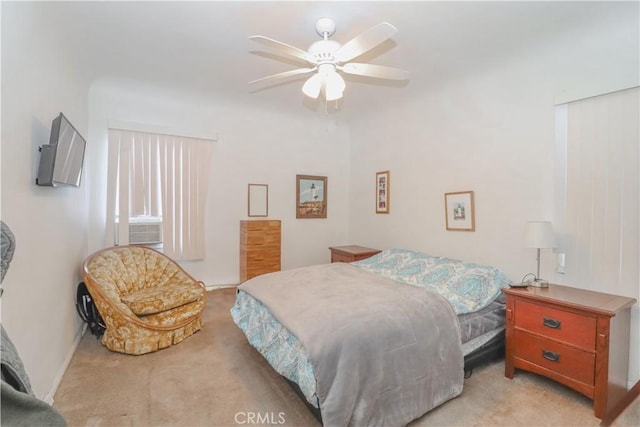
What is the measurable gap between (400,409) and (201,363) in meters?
1.52

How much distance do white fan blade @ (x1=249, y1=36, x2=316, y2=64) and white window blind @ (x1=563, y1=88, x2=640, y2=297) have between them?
6.99ft

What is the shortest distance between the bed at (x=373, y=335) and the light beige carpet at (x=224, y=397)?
0.44 feet

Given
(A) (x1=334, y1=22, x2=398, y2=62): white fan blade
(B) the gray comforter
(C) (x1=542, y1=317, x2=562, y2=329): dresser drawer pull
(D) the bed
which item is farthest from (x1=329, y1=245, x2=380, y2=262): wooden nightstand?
(A) (x1=334, y1=22, x2=398, y2=62): white fan blade

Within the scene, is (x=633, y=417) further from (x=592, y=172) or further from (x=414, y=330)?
(x=592, y=172)

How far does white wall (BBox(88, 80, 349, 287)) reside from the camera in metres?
3.67

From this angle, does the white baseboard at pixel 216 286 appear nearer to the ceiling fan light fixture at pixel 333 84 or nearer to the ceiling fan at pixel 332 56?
the ceiling fan at pixel 332 56

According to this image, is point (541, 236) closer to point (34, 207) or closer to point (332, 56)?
point (332, 56)

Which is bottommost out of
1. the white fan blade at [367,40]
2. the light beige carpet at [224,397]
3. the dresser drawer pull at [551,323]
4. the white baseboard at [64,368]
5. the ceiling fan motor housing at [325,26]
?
the light beige carpet at [224,397]

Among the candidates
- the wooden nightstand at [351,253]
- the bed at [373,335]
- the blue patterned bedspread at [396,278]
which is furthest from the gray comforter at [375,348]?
the wooden nightstand at [351,253]

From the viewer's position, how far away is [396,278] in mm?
2887

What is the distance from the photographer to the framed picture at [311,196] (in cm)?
489

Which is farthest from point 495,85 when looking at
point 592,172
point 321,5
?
point 321,5

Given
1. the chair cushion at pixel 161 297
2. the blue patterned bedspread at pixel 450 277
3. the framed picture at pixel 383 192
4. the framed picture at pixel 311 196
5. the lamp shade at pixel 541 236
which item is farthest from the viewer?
the framed picture at pixel 311 196

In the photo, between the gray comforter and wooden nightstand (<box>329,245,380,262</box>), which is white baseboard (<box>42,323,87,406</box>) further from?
wooden nightstand (<box>329,245,380,262</box>)
